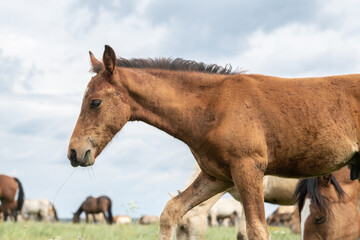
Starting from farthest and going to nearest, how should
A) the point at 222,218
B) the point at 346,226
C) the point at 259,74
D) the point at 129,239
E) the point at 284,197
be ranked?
1. the point at 222,218
2. the point at 284,197
3. the point at 129,239
4. the point at 346,226
5. the point at 259,74

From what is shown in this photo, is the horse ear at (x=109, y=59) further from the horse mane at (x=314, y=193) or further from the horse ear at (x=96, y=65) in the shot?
the horse mane at (x=314, y=193)

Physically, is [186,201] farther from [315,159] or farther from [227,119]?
[315,159]

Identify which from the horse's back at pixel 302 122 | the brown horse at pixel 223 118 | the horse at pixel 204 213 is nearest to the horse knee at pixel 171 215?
the brown horse at pixel 223 118

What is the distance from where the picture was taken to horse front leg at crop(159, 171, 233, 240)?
4805mm

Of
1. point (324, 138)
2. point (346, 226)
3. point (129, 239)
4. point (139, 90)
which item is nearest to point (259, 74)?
point (324, 138)

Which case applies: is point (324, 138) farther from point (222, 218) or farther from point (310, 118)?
point (222, 218)

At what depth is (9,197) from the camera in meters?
23.0

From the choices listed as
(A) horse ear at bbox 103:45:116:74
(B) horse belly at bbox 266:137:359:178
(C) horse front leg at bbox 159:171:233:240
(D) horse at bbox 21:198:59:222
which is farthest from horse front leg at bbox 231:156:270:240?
(D) horse at bbox 21:198:59:222

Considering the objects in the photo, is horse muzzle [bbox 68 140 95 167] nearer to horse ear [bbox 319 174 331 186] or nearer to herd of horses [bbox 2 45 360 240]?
herd of horses [bbox 2 45 360 240]

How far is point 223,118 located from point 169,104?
1.97ft

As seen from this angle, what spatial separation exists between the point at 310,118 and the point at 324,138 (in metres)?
0.25

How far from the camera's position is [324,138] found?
4.78m

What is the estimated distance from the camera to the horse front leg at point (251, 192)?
14.1 ft

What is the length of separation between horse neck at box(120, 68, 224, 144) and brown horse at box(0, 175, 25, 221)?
65.0ft
